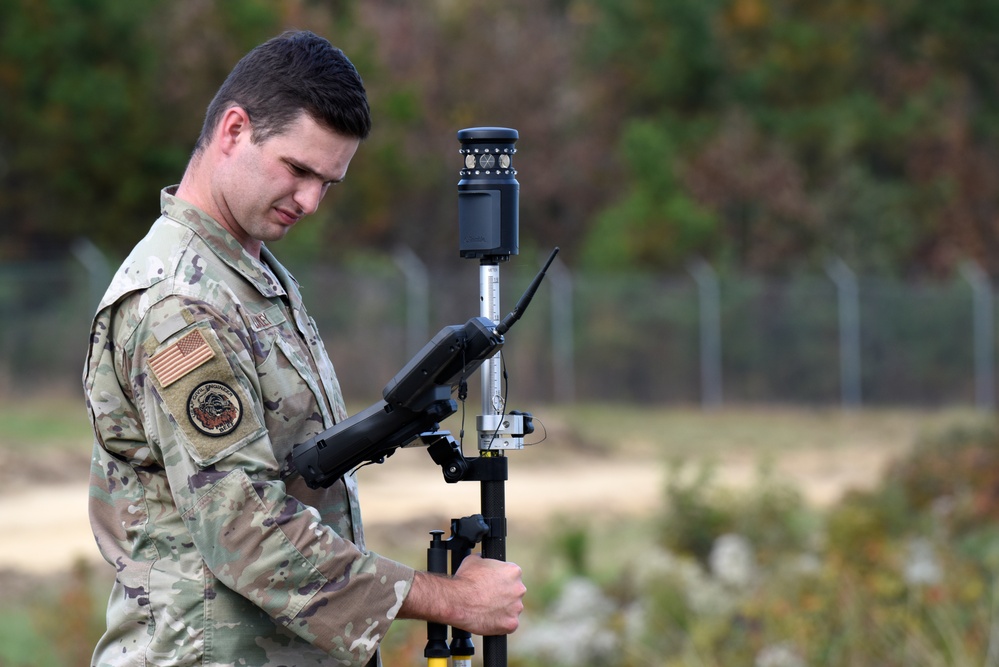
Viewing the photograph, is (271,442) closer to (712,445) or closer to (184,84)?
(712,445)

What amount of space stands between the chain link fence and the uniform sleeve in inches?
671

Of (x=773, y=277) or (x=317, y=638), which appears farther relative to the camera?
(x=773, y=277)

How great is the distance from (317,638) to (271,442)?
0.40 meters

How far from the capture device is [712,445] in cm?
1920

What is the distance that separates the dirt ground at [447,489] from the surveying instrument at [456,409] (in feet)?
24.7

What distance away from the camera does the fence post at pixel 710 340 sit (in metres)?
22.3

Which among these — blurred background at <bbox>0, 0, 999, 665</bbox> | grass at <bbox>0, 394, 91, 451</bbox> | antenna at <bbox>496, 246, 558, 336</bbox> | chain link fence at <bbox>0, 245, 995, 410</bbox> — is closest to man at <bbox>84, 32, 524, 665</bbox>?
antenna at <bbox>496, 246, 558, 336</bbox>

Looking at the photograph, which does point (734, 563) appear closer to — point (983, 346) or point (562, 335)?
point (562, 335)

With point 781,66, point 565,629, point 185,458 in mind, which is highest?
point 781,66

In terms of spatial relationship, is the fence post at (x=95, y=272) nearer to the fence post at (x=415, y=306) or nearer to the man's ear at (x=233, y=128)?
the fence post at (x=415, y=306)

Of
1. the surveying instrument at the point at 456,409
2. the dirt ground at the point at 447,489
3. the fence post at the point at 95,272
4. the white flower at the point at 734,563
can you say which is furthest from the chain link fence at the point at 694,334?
the surveying instrument at the point at 456,409

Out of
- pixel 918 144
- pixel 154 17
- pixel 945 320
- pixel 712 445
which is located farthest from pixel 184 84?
pixel 918 144

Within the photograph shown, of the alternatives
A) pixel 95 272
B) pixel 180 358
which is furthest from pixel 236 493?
pixel 95 272

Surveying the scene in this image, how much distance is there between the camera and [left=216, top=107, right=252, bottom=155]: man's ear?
291 cm
